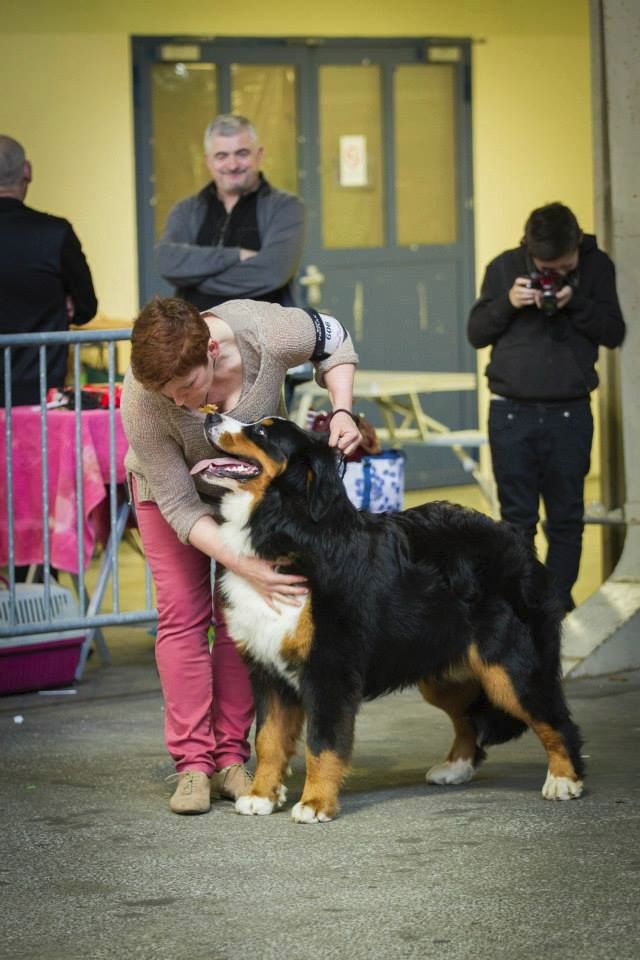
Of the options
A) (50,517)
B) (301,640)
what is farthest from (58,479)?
(301,640)

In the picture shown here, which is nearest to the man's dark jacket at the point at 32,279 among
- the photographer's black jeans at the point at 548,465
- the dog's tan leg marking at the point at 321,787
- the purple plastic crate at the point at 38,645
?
the purple plastic crate at the point at 38,645

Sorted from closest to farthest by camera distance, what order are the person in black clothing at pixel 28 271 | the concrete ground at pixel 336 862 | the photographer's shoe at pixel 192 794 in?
the concrete ground at pixel 336 862, the photographer's shoe at pixel 192 794, the person in black clothing at pixel 28 271

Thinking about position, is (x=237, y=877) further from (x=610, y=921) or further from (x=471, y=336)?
(x=471, y=336)

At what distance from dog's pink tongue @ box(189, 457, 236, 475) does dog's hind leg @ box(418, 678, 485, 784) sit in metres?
0.90

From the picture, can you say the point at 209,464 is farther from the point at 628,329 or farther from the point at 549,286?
the point at 628,329

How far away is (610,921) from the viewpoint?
3730 millimetres

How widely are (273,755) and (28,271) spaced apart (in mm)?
2873

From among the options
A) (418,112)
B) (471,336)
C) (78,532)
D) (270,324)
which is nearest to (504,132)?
(418,112)

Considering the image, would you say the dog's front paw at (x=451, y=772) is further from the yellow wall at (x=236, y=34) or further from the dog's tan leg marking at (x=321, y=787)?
the yellow wall at (x=236, y=34)

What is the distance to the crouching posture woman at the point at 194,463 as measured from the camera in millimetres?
4234

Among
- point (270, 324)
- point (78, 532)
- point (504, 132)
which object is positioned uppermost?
point (504, 132)

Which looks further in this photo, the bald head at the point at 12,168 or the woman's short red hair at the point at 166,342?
the bald head at the point at 12,168

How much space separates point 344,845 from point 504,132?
797 centimetres

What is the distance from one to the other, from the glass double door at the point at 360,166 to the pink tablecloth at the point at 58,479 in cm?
432
